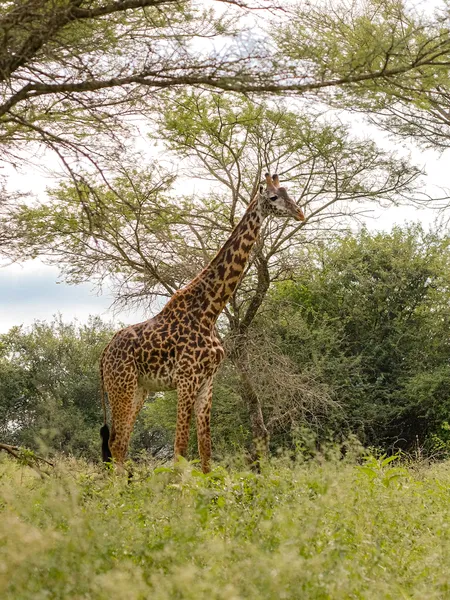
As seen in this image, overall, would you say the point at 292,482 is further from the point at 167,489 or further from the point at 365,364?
the point at 365,364

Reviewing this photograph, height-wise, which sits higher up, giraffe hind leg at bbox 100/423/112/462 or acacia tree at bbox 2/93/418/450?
acacia tree at bbox 2/93/418/450

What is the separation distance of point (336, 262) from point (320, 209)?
564 cm

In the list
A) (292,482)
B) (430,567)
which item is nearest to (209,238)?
(292,482)

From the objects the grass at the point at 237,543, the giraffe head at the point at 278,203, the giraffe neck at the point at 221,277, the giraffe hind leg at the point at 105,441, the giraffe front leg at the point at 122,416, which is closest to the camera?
the grass at the point at 237,543

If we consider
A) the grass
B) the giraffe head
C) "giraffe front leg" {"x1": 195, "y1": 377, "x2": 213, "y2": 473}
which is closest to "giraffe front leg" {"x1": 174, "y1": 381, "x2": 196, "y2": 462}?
"giraffe front leg" {"x1": 195, "y1": 377, "x2": 213, "y2": 473}

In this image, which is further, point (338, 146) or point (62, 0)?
point (338, 146)

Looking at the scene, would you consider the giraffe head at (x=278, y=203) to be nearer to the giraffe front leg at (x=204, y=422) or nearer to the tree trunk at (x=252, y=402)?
the giraffe front leg at (x=204, y=422)

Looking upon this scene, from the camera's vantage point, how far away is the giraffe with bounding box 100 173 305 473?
9320 millimetres

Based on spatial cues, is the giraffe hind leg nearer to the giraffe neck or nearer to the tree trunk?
the giraffe neck

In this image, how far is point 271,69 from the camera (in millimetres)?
6887

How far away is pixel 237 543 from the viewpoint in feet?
16.4

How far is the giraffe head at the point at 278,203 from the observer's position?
32.5 feet

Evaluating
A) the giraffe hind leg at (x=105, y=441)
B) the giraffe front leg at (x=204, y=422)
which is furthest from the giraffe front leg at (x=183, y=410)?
the giraffe hind leg at (x=105, y=441)

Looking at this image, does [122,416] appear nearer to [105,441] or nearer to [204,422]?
[105,441]
